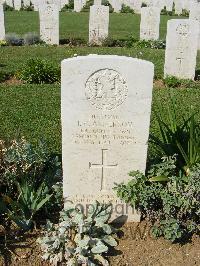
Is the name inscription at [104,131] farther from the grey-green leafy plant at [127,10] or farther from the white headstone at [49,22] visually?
the grey-green leafy plant at [127,10]

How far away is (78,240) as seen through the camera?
4031 mm

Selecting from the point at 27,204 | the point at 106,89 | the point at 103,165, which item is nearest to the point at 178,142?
the point at 103,165

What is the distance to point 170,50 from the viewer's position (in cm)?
1078

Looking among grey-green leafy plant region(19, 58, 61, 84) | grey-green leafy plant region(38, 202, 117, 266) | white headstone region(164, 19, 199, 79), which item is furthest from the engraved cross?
white headstone region(164, 19, 199, 79)

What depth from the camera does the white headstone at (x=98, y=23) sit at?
15773mm

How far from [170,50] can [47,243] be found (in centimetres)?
784

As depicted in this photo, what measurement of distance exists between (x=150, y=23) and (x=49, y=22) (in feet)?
Answer: 12.9

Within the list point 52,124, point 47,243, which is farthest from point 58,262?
point 52,124

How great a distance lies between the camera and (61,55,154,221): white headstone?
393cm

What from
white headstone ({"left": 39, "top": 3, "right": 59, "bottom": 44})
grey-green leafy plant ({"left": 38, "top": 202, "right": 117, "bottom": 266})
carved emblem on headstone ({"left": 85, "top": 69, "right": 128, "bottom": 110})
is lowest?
grey-green leafy plant ({"left": 38, "top": 202, "right": 117, "bottom": 266})

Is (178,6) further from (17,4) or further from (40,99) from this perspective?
(40,99)

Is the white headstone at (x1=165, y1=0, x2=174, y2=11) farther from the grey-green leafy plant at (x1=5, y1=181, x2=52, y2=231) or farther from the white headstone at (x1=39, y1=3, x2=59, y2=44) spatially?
the grey-green leafy plant at (x1=5, y1=181, x2=52, y2=231)

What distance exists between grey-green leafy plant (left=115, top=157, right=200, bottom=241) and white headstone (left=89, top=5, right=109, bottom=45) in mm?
11924

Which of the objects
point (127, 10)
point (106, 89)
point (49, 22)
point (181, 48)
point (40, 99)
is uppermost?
point (127, 10)
